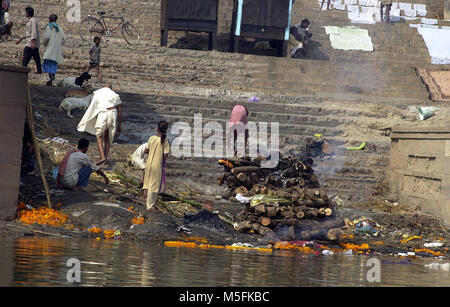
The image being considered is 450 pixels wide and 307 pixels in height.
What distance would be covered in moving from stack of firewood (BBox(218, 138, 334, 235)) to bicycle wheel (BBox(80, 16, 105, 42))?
10.8 metres

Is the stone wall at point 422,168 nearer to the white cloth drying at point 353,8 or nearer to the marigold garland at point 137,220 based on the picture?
the marigold garland at point 137,220

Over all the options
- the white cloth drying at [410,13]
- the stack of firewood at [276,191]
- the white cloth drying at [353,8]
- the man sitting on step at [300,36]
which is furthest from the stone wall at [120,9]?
the stack of firewood at [276,191]

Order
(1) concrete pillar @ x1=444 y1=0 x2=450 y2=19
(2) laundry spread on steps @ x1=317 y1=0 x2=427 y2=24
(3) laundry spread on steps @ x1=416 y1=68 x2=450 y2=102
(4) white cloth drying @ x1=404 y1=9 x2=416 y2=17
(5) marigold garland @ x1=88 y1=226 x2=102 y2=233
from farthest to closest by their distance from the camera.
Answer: (1) concrete pillar @ x1=444 y1=0 x2=450 y2=19
(4) white cloth drying @ x1=404 y1=9 x2=416 y2=17
(2) laundry spread on steps @ x1=317 y1=0 x2=427 y2=24
(3) laundry spread on steps @ x1=416 y1=68 x2=450 y2=102
(5) marigold garland @ x1=88 y1=226 x2=102 y2=233

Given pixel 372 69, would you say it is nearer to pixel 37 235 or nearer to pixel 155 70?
pixel 155 70

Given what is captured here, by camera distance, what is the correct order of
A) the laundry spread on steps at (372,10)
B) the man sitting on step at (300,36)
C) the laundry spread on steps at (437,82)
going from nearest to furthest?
the laundry spread on steps at (437,82) < the man sitting on step at (300,36) < the laundry spread on steps at (372,10)

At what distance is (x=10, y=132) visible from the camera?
10.9 m

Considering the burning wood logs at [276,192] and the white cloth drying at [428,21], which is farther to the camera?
the white cloth drying at [428,21]

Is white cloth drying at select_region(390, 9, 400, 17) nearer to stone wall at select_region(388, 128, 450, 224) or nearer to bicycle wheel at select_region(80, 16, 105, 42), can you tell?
bicycle wheel at select_region(80, 16, 105, 42)

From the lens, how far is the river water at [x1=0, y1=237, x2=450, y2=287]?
23.1 ft

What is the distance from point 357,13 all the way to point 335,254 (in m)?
19.8

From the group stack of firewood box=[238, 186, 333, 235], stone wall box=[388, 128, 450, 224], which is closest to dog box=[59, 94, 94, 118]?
stack of firewood box=[238, 186, 333, 235]

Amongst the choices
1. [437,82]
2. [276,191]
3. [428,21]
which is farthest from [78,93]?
[428,21]

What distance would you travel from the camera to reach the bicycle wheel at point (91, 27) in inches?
971
